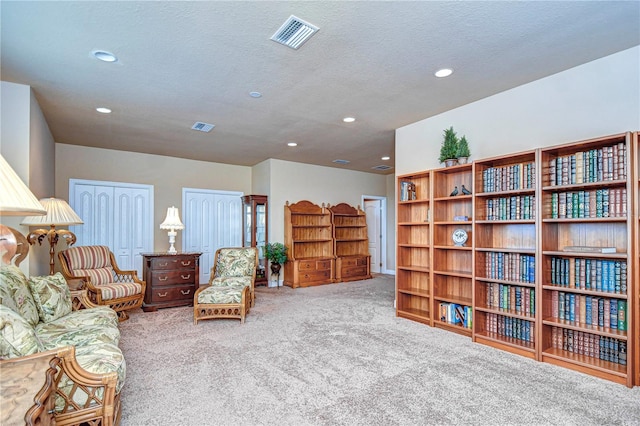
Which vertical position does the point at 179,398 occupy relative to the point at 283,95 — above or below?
below

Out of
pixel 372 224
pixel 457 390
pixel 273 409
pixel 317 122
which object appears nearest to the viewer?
pixel 273 409

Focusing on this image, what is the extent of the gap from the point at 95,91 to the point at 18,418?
3365 millimetres

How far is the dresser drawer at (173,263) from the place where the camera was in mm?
4973

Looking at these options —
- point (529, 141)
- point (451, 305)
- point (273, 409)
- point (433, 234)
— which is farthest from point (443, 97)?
point (273, 409)

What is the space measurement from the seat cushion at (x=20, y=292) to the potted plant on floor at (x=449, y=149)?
419 centimetres

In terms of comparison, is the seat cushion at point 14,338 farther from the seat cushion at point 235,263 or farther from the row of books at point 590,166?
the row of books at point 590,166

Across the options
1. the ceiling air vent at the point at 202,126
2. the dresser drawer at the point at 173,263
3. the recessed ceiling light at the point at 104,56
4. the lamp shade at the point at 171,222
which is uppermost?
the recessed ceiling light at the point at 104,56

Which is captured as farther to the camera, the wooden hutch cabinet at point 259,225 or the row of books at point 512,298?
the wooden hutch cabinet at point 259,225

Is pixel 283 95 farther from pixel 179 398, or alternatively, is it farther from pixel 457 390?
pixel 457 390

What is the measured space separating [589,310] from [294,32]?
338cm

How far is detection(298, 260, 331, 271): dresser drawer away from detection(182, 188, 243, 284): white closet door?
1.69 metres

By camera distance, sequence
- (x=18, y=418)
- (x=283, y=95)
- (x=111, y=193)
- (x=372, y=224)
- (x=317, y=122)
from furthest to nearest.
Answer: (x=372, y=224) → (x=111, y=193) → (x=317, y=122) → (x=283, y=95) → (x=18, y=418)

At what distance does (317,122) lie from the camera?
473 centimetres

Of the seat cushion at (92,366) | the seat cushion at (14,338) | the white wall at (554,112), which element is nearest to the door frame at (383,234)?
the white wall at (554,112)
